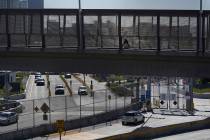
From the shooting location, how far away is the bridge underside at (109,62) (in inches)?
849

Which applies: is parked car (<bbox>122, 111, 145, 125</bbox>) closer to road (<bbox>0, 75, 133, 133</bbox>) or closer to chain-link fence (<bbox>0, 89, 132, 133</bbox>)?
chain-link fence (<bbox>0, 89, 132, 133</bbox>)

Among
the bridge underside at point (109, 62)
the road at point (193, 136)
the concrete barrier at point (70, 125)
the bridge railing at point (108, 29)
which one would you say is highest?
the bridge railing at point (108, 29)

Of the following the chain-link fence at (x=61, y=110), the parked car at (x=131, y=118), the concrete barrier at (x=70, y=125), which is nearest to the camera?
the concrete barrier at (x=70, y=125)

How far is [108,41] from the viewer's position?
23.3 metres

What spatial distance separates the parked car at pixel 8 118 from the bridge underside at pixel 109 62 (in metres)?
14.2

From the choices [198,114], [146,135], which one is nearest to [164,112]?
[198,114]

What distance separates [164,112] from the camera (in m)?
46.0

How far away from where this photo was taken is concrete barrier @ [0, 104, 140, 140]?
110 ft

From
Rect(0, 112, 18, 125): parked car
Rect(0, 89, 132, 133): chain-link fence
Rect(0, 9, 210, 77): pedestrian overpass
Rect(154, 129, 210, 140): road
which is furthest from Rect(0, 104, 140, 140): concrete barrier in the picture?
Rect(0, 9, 210, 77): pedestrian overpass

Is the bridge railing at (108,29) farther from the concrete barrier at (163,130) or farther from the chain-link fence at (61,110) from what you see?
the concrete barrier at (163,130)

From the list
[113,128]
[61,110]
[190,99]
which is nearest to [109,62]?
[113,128]

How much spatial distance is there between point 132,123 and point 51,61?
58.5ft

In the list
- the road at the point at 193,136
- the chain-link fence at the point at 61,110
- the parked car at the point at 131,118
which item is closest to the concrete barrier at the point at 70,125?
the chain-link fence at the point at 61,110

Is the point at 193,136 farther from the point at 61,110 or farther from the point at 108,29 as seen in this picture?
the point at 108,29
